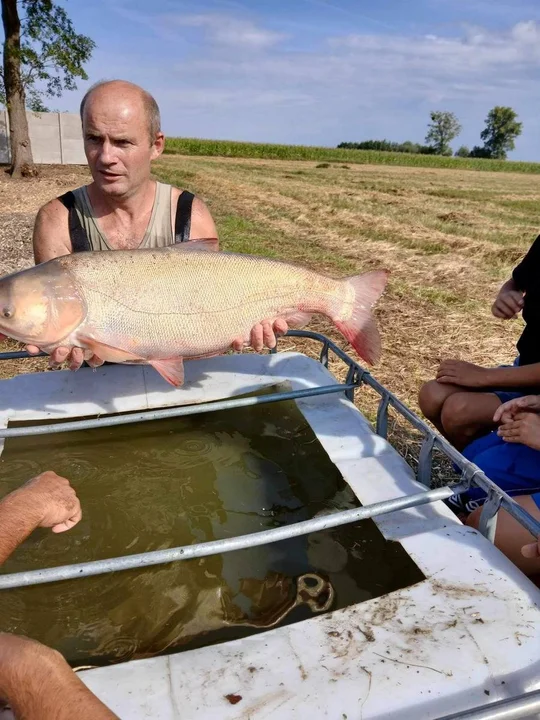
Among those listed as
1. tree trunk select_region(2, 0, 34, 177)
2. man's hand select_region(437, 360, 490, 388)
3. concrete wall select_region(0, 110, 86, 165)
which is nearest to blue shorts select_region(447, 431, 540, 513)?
man's hand select_region(437, 360, 490, 388)

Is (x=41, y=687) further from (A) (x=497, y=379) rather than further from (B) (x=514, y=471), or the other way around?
(A) (x=497, y=379)

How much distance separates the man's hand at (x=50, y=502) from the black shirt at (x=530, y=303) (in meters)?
2.38

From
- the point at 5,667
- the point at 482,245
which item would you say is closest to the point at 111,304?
the point at 5,667

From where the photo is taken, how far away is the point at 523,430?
2.64 metres

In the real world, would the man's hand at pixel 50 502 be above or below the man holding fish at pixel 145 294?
below

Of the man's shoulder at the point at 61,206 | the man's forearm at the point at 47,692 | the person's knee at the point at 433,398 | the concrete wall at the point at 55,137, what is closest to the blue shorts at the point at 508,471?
the person's knee at the point at 433,398

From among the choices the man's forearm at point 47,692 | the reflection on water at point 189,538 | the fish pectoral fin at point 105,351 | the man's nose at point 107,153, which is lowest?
the reflection on water at point 189,538

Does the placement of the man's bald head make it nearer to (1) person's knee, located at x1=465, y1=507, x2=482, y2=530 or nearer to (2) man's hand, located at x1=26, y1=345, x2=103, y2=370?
(2) man's hand, located at x1=26, y1=345, x2=103, y2=370

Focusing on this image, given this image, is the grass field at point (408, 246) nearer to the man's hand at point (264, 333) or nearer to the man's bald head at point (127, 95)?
the man's hand at point (264, 333)

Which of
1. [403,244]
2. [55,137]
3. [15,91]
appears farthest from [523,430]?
[55,137]

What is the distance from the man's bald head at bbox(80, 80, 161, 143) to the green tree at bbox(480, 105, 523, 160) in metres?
116

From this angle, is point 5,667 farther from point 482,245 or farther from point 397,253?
point 482,245

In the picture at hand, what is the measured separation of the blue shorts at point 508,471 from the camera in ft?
8.96

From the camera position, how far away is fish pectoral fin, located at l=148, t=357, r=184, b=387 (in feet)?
9.52
